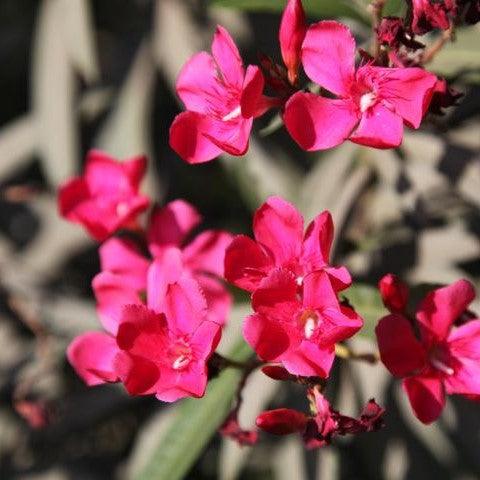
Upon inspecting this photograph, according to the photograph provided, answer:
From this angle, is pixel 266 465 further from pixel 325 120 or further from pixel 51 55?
pixel 325 120

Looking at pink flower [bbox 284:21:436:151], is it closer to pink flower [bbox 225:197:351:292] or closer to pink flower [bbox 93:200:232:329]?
pink flower [bbox 225:197:351:292]

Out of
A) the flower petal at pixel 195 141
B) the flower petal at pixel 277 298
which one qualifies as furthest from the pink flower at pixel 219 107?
the flower petal at pixel 277 298

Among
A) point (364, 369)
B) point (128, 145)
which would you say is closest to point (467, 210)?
point (364, 369)

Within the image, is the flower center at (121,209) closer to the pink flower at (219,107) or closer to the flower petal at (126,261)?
the flower petal at (126,261)

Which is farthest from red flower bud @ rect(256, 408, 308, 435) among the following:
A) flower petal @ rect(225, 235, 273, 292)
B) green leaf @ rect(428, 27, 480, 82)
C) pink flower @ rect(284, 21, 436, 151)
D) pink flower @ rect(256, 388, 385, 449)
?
green leaf @ rect(428, 27, 480, 82)

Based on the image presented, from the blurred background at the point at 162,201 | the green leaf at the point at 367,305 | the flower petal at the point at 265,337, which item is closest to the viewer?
the flower petal at the point at 265,337
